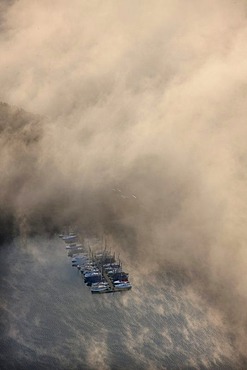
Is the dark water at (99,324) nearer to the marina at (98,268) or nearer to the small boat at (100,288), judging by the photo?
the small boat at (100,288)

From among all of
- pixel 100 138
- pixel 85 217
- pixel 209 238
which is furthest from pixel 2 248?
pixel 100 138

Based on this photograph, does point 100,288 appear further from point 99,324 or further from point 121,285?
point 99,324

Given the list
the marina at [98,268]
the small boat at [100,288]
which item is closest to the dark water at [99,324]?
the small boat at [100,288]

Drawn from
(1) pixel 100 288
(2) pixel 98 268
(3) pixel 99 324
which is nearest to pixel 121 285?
(1) pixel 100 288

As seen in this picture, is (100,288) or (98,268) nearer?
(100,288)

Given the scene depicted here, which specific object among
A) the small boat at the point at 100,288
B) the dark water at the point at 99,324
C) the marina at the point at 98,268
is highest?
the marina at the point at 98,268

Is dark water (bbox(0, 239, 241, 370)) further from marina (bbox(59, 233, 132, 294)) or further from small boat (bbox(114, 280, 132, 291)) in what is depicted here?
marina (bbox(59, 233, 132, 294))
